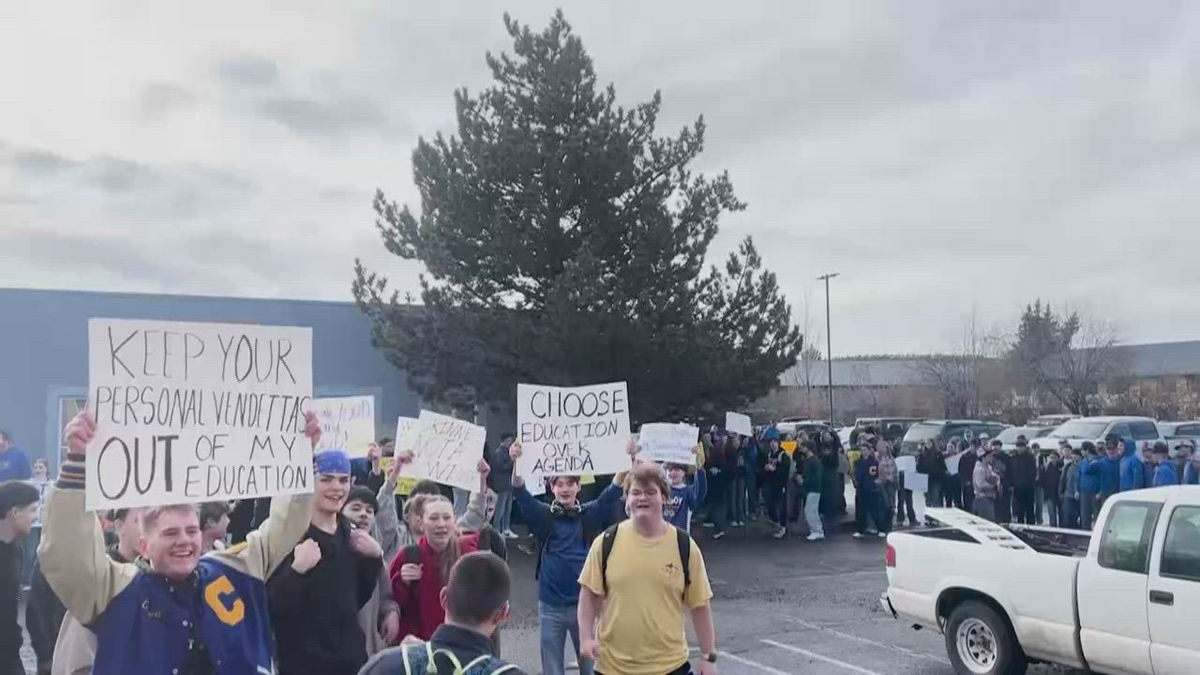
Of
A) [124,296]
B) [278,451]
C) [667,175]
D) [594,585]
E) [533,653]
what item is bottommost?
[533,653]

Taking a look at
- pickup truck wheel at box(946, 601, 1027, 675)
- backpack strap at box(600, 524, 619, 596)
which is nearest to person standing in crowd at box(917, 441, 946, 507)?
pickup truck wheel at box(946, 601, 1027, 675)

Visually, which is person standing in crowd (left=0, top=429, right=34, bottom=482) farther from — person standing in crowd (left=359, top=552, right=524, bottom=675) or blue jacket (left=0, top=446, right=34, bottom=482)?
person standing in crowd (left=359, top=552, right=524, bottom=675)

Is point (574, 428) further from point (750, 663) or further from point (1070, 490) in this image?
point (1070, 490)

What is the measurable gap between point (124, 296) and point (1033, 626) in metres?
17.8

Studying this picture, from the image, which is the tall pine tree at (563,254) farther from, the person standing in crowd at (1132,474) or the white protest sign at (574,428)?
the white protest sign at (574,428)

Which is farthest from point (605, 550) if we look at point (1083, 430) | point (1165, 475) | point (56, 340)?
point (1083, 430)

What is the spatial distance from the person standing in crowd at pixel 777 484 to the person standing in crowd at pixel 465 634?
16.7 m

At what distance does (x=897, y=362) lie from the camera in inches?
3100

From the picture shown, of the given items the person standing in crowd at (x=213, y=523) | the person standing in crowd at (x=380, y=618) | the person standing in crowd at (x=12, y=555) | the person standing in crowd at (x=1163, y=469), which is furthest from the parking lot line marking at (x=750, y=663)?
the person standing in crowd at (x=1163, y=469)

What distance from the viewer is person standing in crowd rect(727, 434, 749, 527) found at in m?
19.8

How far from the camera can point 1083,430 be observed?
1103 inches

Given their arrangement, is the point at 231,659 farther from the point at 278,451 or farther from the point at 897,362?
the point at 897,362

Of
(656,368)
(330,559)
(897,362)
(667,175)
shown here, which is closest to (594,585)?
(330,559)

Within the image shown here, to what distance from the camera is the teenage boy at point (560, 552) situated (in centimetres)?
651
